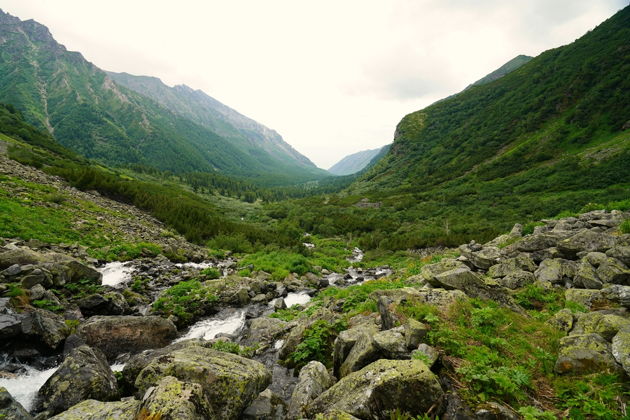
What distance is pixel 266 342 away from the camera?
13.5 m

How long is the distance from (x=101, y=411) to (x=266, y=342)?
770 centimetres

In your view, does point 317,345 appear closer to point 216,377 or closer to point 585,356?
point 216,377

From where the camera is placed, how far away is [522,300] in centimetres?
1150

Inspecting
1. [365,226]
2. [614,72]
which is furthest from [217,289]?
[614,72]

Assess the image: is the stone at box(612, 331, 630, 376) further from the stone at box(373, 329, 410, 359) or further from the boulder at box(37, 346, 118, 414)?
the boulder at box(37, 346, 118, 414)

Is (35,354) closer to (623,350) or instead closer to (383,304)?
(383,304)

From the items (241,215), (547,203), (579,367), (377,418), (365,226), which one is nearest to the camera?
(377,418)

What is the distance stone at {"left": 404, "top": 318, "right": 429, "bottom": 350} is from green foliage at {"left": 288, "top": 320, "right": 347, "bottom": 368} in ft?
11.6

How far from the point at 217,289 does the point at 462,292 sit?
17.2 metres

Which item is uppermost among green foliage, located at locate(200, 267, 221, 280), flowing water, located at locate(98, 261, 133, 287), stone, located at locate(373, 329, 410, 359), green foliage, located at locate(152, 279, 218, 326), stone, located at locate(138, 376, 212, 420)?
stone, located at locate(373, 329, 410, 359)

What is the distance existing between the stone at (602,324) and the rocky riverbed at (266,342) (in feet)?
0.13

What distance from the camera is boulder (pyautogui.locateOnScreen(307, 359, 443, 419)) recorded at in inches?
235

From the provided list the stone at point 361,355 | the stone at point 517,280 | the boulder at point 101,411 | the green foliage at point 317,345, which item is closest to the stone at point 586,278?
the stone at point 517,280

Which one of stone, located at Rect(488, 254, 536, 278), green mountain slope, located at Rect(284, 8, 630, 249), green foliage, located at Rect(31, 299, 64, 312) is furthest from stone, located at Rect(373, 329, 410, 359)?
green mountain slope, located at Rect(284, 8, 630, 249)
